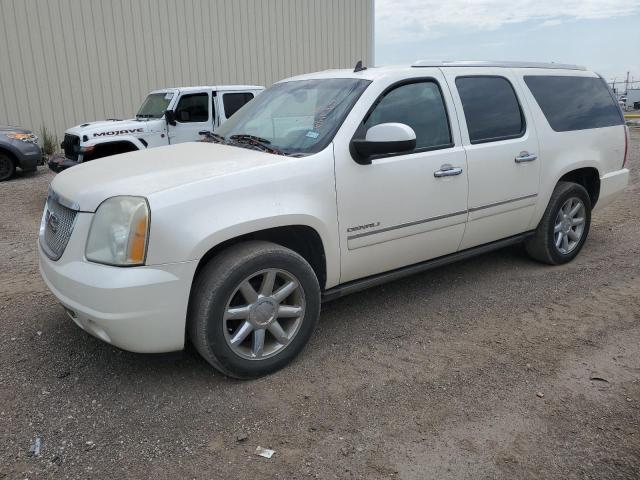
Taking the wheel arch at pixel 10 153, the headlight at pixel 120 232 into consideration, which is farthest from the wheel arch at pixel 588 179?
the wheel arch at pixel 10 153

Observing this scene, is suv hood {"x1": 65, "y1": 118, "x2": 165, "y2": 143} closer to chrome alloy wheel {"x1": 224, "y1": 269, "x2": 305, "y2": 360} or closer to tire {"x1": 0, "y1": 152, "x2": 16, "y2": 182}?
tire {"x1": 0, "y1": 152, "x2": 16, "y2": 182}

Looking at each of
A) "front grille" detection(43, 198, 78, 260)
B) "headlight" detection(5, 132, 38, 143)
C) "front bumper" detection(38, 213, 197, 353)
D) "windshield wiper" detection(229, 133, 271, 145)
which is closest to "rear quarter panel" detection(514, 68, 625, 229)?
"windshield wiper" detection(229, 133, 271, 145)

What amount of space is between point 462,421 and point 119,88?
1477 centimetres

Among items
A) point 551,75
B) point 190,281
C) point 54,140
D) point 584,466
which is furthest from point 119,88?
point 584,466

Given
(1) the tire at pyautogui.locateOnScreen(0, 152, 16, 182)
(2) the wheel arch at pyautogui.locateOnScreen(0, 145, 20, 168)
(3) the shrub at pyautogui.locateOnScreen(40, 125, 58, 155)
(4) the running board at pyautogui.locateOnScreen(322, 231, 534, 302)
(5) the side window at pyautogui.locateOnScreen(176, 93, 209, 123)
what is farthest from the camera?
(3) the shrub at pyautogui.locateOnScreen(40, 125, 58, 155)

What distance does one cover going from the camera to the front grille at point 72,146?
9.16m

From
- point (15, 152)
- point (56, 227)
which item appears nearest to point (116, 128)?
point (15, 152)

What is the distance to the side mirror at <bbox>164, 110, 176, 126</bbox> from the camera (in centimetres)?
959

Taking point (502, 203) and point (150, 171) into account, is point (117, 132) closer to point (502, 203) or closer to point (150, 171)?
point (150, 171)

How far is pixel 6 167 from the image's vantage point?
11.1 metres

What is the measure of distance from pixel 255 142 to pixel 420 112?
1.21 meters

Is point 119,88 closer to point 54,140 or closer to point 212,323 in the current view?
point 54,140

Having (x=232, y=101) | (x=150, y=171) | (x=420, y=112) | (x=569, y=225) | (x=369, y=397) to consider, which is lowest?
(x=369, y=397)

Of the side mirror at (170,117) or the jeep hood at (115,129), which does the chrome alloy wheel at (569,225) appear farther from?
the jeep hood at (115,129)
